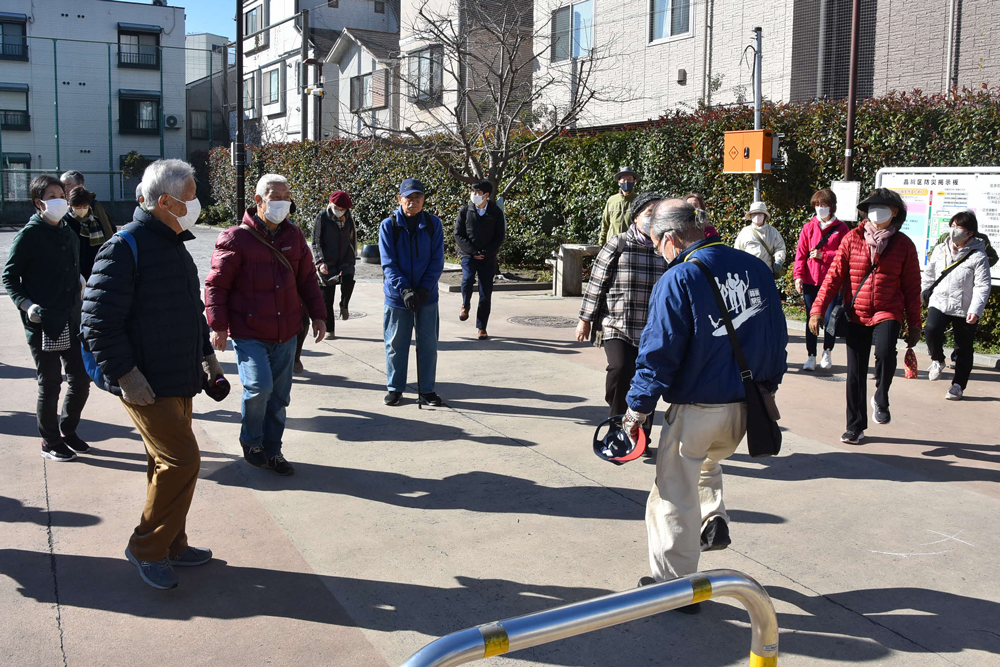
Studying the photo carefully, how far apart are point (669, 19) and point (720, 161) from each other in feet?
28.3

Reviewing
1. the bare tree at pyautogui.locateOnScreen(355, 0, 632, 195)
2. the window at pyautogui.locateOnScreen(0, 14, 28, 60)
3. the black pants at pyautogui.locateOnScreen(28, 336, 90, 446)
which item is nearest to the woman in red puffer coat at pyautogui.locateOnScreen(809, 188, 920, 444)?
the black pants at pyautogui.locateOnScreen(28, 336, 90, 446)

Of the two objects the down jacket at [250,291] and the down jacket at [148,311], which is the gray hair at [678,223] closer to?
the down jacket at [148,311]

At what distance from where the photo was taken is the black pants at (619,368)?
5863 millimetres

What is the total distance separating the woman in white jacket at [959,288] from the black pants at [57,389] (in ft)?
22.7

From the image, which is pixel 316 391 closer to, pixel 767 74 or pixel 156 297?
pixel 156 297

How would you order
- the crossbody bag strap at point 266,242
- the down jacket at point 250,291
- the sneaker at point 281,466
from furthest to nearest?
the sneaker at point 281,466 → the crossbody bag strap at point 266,242 → the down jacket at point 250,291

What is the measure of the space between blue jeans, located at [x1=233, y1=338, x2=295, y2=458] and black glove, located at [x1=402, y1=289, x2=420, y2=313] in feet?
5.54

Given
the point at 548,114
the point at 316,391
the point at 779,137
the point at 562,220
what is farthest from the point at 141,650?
the point at 548,114

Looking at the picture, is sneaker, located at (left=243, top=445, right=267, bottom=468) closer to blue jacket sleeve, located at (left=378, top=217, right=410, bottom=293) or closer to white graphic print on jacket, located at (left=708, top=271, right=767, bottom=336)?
blue jacket sleeve, located at (left=378, top=217, right=410, bottom=293)

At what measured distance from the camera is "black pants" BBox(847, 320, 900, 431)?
6.47m

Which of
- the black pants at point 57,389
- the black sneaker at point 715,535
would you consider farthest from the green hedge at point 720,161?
the black pants at point 57,389

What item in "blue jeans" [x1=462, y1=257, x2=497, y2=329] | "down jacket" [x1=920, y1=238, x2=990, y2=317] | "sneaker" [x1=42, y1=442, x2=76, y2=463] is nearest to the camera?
"sneaker" [x1=42, y1=442, x2=76, y2=463]

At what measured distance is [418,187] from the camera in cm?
766

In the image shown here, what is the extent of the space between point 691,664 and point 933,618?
119 centimetres
